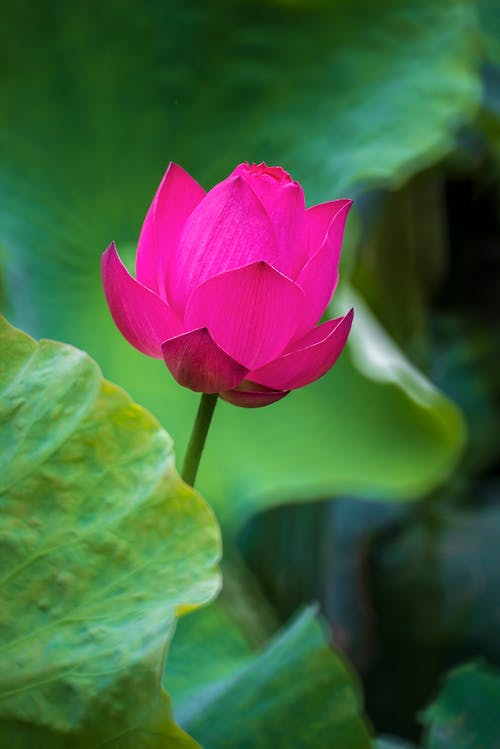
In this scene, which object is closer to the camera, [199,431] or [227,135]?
[199,431]

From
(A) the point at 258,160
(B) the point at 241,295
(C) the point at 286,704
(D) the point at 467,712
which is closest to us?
(B) the point at 241,295

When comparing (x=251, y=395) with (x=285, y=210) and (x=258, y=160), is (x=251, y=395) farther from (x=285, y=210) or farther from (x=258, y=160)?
(x=258, y=160)

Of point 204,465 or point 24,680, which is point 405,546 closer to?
point 204,465

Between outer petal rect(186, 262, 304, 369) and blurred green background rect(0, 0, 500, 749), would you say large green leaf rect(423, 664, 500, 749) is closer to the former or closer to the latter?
blurred green background rect(0, 0, 500, 749)

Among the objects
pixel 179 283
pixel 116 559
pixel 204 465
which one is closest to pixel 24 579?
pixel 116 559

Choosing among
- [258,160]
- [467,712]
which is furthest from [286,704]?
[258,160]

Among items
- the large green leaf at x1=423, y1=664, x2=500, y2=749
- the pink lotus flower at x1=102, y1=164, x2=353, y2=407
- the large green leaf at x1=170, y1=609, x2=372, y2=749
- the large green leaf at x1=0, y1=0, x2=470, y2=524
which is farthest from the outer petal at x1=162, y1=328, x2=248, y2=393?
the large green leaf at x1=0, y1=0, x2=470, y2=524
